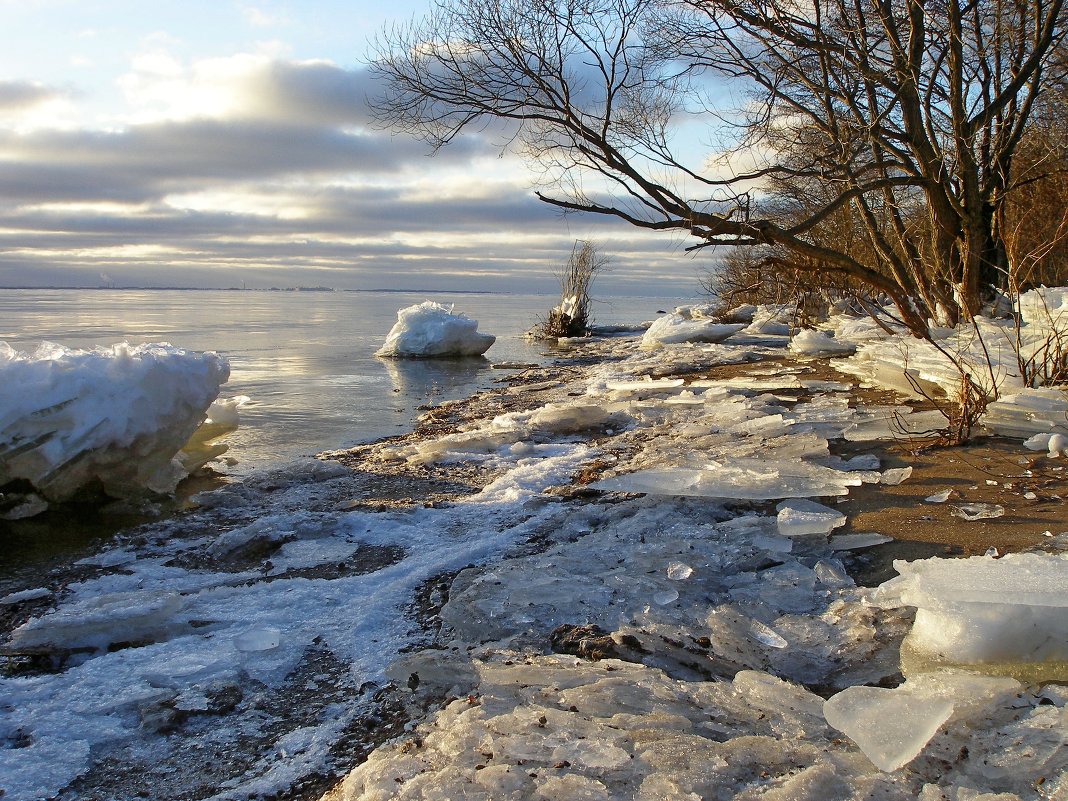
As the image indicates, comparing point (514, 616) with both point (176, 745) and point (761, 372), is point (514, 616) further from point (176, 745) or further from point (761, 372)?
point (761, 372)

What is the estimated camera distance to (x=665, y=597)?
2.83 m

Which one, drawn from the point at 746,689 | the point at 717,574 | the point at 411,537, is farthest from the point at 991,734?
the point at 411,537

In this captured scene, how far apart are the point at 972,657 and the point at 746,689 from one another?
2.07 ft

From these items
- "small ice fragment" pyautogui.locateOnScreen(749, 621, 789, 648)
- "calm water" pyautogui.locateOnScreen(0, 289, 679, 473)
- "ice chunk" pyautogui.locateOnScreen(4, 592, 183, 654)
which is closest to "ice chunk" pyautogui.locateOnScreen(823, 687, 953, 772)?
"small ice fragment" pyautogui.locateOnScreen(749, 621, 789, 648)

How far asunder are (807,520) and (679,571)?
0.71m

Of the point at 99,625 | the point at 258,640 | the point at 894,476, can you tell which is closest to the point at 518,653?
the point at 258,640

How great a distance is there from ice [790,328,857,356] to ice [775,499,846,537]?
8.26m

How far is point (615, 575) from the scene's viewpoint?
10.1 feet

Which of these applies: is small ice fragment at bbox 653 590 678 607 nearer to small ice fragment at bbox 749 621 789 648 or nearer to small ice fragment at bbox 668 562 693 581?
small ice fragment at bbox 668 562 693 581

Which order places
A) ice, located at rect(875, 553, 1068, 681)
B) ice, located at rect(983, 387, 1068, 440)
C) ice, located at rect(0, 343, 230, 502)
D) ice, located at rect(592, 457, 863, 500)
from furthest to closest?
ice, located at rect(0, 343, 230, 502)
ice, located at rect(983, 387, 1068, 440)
ice, located at rect(592, 457, 863, 500)
ice, located at rect(875, 553, 1068, 681)

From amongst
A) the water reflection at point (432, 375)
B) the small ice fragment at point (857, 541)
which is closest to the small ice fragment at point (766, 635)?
the small ice fragment at point (857, 541)

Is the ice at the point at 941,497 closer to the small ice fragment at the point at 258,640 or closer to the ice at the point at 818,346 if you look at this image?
the small ice fragment at the point at 258,640

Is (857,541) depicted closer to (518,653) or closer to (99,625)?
(518,653)

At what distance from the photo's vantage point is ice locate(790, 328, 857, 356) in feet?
36.2
